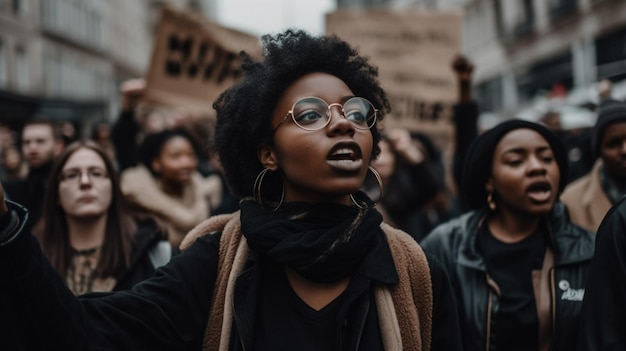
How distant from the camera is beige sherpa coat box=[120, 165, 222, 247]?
499 centimetres

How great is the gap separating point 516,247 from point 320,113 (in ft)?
4.59

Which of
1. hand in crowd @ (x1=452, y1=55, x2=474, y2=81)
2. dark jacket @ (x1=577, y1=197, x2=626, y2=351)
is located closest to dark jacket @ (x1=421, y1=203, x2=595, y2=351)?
dark jacket @ (x1=577, y1=197, x2=626, y2=351)

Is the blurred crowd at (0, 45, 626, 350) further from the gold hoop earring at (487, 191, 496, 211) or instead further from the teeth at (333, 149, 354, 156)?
the teeth at (333, 149, 354, 156)

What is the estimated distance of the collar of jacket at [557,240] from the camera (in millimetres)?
2885

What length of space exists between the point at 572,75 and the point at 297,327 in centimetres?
2277

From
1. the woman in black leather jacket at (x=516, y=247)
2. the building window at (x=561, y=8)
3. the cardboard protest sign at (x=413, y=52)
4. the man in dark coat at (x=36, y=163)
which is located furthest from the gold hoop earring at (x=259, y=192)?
the building window at (x=561, y=8)

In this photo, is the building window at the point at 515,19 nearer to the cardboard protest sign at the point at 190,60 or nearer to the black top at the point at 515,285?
the cardboard protest sign at the point at 190,60

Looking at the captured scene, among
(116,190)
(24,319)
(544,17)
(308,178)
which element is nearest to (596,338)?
(308,178)

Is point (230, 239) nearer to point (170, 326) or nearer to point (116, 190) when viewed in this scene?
point (170, 326)

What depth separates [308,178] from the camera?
2.05 meters

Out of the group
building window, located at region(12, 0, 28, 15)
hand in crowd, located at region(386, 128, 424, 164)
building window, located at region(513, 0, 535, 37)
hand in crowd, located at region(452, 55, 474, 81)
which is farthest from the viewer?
building window, located at region(12, 0, 28, 15)

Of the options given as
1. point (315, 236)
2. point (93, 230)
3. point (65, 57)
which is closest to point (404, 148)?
point (93, 230)

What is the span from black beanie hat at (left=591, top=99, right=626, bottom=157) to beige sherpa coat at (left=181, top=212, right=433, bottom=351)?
188cm

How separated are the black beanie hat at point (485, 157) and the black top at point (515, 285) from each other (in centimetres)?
25
